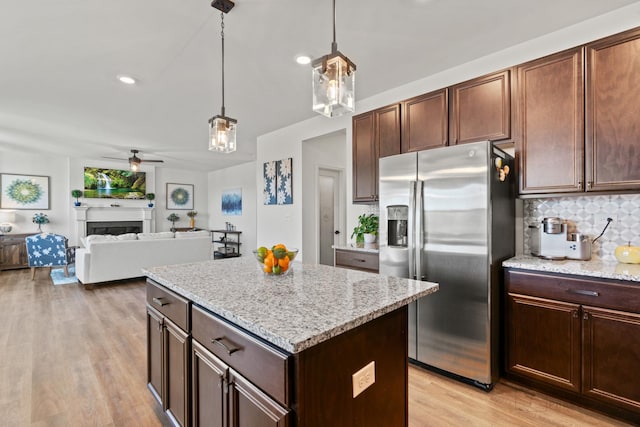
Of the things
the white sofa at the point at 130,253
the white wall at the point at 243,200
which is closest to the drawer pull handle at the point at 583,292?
the white sofa at the point at 130,253

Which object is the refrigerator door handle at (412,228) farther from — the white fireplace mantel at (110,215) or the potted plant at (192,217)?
the potted plant at (192,217)

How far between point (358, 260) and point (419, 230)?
855 mm

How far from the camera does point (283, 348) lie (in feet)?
3.07

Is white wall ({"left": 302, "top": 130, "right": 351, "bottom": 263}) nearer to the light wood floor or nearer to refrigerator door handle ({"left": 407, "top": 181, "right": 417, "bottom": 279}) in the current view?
refrigerator door handle ({"left": 407, "top": 181, "right": 417, "bottom": 279})

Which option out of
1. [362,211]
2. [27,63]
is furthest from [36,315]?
[362,211]

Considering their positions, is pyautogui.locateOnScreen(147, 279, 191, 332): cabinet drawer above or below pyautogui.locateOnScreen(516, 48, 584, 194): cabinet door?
below

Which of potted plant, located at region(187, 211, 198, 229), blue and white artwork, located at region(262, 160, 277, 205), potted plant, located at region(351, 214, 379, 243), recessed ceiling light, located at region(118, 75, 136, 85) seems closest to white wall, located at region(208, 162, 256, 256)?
potted plant, located at region(187, 211, 198, 229)

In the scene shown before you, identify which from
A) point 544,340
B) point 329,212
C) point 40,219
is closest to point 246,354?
point 544,340

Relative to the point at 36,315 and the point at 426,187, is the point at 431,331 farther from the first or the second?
the point at 36,315

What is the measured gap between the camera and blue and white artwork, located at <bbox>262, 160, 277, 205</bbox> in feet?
16.8

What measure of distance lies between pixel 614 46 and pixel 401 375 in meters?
2.51

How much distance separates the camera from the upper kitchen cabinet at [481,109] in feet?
8.25

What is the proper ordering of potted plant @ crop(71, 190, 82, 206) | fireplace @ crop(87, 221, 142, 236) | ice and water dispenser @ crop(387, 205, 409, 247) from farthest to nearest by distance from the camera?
fireplace @ crop(87, 221, 142, 236)
potted plant @ crop(71, 190, 82, 206)
ice and water dispenser @ crop(387, 205, 409, 247)

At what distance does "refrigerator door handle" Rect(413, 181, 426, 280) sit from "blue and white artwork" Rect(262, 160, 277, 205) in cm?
298
